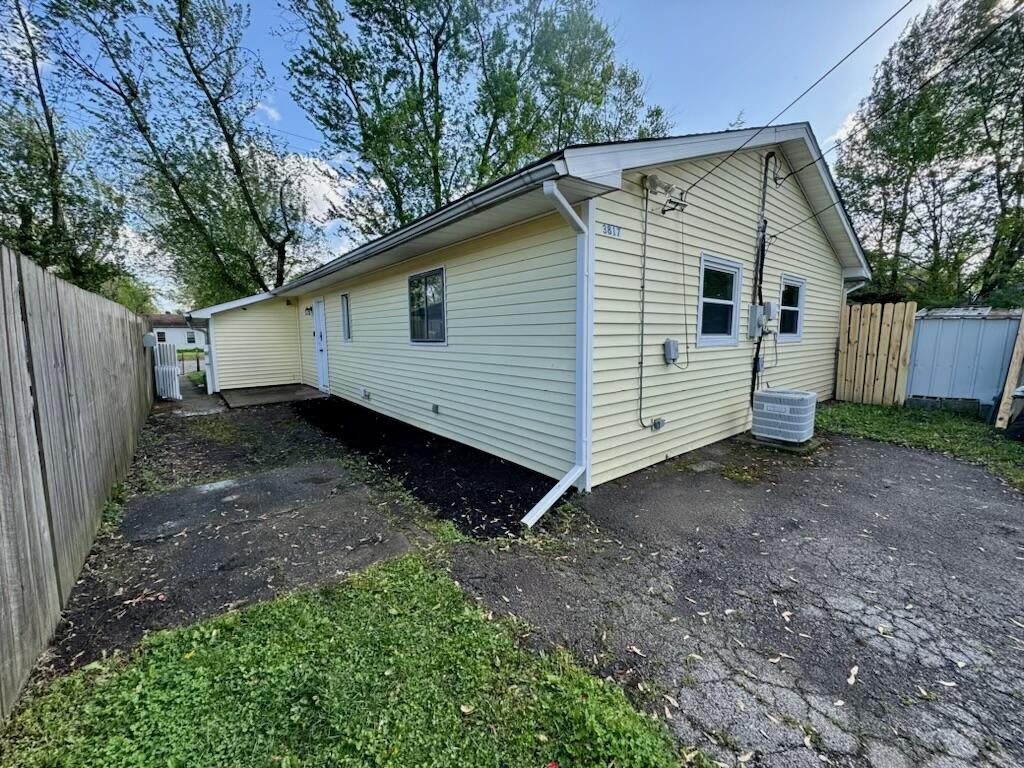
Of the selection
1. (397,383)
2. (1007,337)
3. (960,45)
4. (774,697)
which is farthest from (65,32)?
(960,45)

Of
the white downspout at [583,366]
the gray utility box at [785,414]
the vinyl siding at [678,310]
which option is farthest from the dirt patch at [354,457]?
the gray utility box at [785,414]

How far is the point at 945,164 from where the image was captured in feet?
36.5

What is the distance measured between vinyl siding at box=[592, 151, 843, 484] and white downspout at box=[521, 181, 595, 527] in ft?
0.35

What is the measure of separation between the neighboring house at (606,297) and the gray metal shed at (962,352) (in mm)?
1333

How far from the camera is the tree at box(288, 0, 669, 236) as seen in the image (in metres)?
12.3

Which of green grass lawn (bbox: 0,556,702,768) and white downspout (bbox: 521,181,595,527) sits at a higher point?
white downspout (bbox: 521,181,595,527)

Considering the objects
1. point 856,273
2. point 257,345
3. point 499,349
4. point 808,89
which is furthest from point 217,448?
point 856,273

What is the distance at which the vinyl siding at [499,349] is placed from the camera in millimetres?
4066

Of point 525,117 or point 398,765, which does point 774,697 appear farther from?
point 525,117

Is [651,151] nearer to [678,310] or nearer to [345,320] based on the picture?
[678,310]

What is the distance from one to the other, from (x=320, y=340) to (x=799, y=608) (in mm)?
11004

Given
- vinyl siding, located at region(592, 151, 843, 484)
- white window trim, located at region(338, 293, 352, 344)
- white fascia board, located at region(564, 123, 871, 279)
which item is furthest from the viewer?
white window trim, located at region(338, 293, 352, 344)

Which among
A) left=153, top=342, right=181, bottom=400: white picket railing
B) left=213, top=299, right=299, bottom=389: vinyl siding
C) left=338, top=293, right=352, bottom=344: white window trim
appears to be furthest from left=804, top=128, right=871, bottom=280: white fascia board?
left=153, top=342, right=181, bottom=400: white picket railing

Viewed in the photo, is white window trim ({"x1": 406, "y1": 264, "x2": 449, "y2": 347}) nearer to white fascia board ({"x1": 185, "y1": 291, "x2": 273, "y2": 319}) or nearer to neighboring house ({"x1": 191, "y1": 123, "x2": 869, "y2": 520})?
neighboring house ({"x1": 191, "y1": 123, "x2": 869, "y2": 520})
